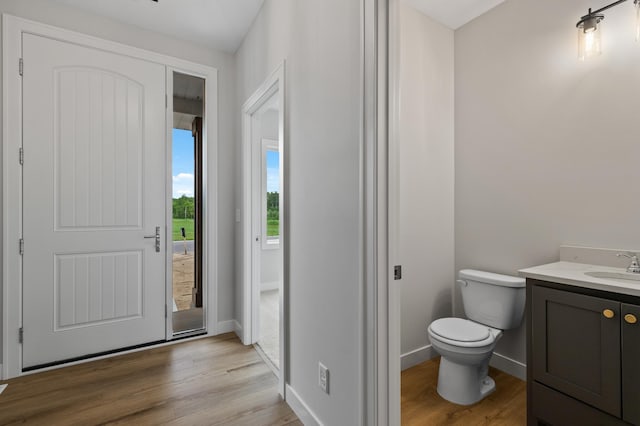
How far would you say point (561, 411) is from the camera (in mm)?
1436

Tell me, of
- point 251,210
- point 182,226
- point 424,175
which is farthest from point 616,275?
point 182,226

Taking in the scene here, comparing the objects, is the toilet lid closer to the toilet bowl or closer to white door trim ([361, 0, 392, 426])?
the toilet bowl

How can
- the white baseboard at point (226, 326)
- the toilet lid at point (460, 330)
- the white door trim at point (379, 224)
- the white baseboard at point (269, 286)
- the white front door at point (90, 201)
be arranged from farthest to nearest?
the white baseboard at point (269, 286) → the white baseboard at point (226, 326) → the white front door at point (90, 201) → the toilet lid at point (460, 330) → the white door trim at point (379, 224)

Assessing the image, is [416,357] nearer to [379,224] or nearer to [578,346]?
[578,346]

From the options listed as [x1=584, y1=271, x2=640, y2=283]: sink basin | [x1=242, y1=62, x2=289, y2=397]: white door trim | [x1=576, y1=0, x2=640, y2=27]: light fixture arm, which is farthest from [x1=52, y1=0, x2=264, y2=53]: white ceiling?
[x1=584, y1=271, x2=640, y2=283]: sink basin

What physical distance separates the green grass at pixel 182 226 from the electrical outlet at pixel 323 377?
6.28ft

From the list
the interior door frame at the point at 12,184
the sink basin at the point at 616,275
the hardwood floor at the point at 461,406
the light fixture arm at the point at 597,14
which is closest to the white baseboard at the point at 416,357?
the hardwood floor at the point at 461,406

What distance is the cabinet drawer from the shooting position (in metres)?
1.32

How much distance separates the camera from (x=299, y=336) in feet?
5.74

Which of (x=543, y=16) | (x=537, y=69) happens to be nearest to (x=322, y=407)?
(x=537, y=69)

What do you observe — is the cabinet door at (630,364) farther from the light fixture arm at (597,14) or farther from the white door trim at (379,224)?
the light fixture arm at (597,14)

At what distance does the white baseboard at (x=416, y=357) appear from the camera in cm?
223

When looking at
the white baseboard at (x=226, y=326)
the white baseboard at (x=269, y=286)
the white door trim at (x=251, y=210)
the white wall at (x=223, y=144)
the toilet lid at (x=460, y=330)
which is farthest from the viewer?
the white baseboard at (x=269, y=286)

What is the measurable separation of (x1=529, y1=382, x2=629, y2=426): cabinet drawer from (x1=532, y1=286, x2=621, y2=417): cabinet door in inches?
1.3
